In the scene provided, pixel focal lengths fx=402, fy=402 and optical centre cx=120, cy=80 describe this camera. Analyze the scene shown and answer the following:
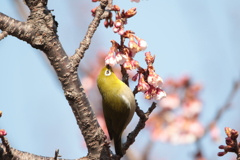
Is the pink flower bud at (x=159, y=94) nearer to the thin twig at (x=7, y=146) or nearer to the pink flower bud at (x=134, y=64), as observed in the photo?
the pink flower bud at (x=134, y=64)

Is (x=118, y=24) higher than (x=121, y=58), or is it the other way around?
(x=118, y=24)

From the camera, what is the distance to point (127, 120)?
Answer: 3688 mm

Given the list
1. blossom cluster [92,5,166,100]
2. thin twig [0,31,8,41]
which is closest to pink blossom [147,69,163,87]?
blossom cluster [92,5,166,100]

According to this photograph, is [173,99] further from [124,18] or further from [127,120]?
[124,18]

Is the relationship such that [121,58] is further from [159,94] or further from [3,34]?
[3,34]

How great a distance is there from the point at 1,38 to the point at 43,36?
0.83ft

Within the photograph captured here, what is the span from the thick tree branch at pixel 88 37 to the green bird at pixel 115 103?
3.02 feet

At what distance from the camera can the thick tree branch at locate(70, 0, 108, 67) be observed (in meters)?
2.58

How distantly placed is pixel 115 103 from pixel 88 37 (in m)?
1.17

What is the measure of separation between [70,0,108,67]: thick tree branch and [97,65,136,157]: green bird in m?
0.92

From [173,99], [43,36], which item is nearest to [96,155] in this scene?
[43,36]

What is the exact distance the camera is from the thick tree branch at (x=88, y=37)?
2584mm

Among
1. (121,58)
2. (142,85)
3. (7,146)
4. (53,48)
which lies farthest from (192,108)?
(7,146)

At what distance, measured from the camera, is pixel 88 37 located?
2.69 metres
